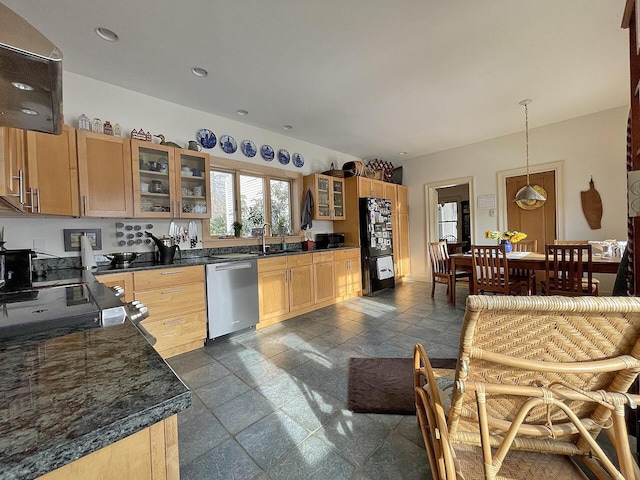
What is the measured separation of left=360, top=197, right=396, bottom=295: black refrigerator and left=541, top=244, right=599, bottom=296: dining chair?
7.58ft

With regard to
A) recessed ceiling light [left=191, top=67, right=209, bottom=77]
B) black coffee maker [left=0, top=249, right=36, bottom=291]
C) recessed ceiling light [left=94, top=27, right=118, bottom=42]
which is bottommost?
black coffee maker [left=0, top=249, right=36, bottom=291]

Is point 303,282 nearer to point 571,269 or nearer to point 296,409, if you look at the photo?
point 296,409

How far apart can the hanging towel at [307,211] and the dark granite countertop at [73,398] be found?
356 centimetres

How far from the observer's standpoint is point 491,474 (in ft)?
2.55

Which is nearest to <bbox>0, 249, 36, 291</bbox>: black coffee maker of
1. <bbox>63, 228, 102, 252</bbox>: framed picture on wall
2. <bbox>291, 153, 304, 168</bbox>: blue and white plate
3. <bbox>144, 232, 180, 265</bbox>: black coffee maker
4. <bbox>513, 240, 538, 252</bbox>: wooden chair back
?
<bbox>63, 228, 102, 252</bbox>: framed picture on wall

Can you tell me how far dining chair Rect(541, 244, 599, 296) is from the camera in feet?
8.69

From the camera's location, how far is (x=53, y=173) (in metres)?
2.10

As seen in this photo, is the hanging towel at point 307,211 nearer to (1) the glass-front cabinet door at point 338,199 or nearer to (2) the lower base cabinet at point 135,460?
(1) the glass-front cabinet door at point 338,199

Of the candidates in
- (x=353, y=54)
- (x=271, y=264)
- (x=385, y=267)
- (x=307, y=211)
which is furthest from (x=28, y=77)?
(x=385, y=267)

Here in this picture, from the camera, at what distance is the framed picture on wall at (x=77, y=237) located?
7.95 feet

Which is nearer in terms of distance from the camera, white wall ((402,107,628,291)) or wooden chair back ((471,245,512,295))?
wooden chair back ((471,245,512,295))

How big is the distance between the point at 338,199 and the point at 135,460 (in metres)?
4.46

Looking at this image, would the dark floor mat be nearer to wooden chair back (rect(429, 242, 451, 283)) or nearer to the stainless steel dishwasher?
the stainless steel dishwasher

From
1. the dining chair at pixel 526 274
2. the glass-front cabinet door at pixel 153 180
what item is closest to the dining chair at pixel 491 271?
the dining chair at pixel 526 274
